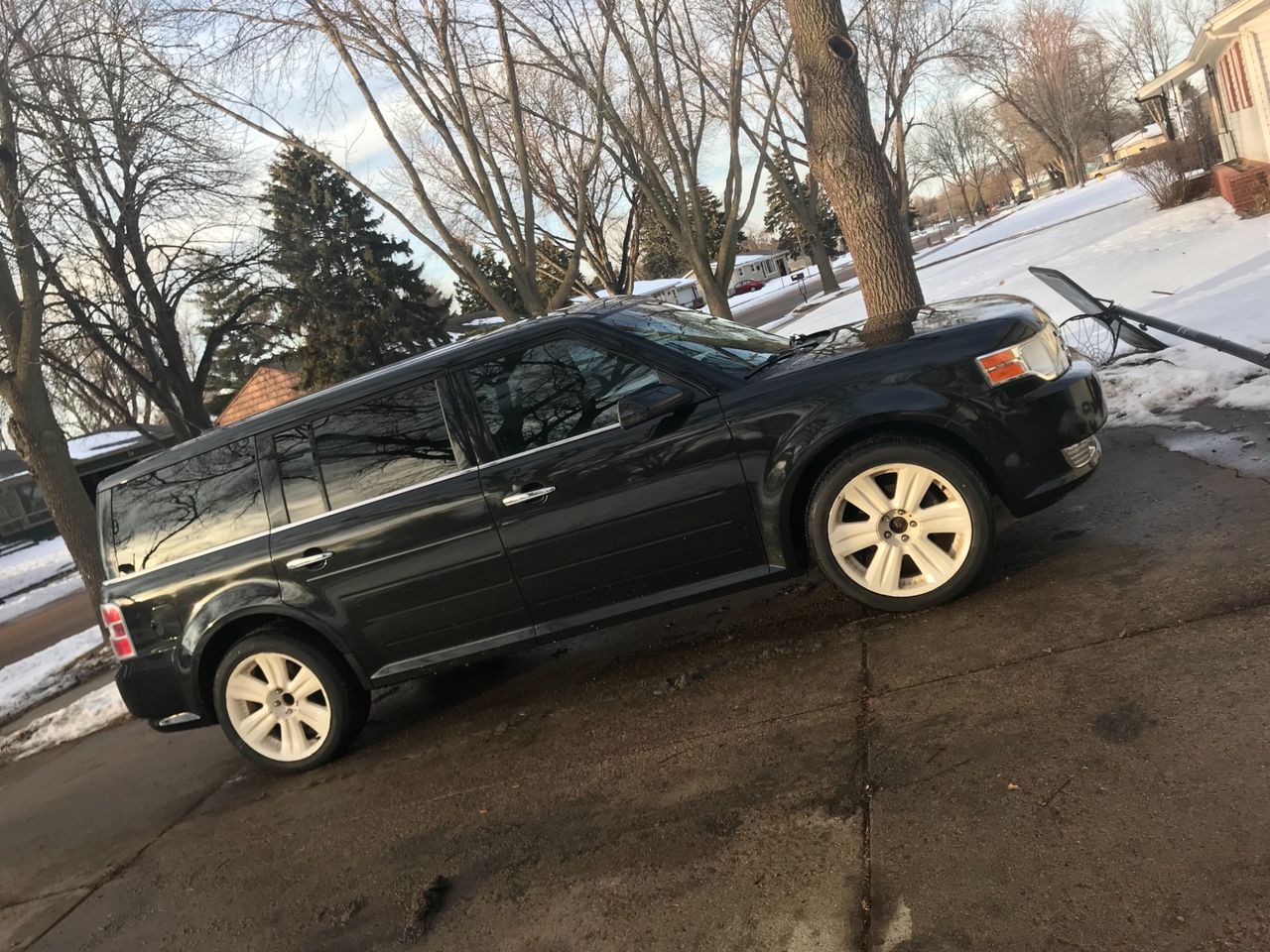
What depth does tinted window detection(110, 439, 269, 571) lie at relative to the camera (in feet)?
15.3

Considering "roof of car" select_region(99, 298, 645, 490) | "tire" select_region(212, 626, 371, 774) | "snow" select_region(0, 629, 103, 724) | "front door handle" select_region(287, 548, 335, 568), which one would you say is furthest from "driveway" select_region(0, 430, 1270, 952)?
"snow" select_region(0, 629, 103, 724)

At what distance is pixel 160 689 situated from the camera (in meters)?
4.77

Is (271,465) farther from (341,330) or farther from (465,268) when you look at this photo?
(341,330)

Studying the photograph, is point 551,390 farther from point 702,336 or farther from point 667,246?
point 667,246

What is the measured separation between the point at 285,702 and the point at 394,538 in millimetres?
1132

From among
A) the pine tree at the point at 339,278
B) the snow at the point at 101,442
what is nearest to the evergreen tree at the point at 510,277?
the pine tree at the point at 339,278

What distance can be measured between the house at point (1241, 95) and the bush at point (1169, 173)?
2.27 ft

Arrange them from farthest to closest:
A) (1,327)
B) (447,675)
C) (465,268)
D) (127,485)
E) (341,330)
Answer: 1. (341,330)
2. (465,268)
3. (1,327)
4. (447,675)
5. (127,485)

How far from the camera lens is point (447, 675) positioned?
5648mm

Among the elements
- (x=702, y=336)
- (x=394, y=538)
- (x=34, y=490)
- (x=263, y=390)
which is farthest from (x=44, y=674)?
(x=34, y=490)

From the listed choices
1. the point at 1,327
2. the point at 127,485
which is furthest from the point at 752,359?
the point at 1,327

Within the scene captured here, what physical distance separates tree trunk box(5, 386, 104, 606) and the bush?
810 inches

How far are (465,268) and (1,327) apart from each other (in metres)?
5.75

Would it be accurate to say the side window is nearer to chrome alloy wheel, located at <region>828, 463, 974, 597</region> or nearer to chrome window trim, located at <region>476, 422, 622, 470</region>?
chrome window trim, located at <region>476, 422, 622, 470</region>
